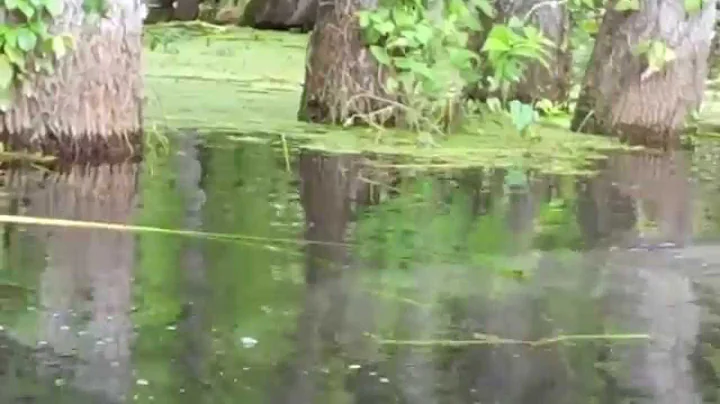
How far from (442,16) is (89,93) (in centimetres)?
150

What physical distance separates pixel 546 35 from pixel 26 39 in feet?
10.9

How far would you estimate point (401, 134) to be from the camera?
5.23 metres

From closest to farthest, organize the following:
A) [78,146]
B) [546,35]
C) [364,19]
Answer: [78,146] → [364,19] → [546,35]

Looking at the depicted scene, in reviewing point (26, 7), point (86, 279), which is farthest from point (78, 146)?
point (86, 279)

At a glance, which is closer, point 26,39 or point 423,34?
point 26,39

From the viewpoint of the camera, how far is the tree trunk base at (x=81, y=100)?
4059 mm

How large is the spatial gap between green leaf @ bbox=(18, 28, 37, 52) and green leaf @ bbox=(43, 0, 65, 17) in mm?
80

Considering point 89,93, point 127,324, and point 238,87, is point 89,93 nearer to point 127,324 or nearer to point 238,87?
point 127,324

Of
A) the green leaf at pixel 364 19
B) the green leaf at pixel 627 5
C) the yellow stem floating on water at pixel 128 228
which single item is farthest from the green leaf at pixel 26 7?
the green leaf at pixel 627 5

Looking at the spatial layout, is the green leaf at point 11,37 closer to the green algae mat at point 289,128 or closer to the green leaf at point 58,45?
the green leaf at point 58,45

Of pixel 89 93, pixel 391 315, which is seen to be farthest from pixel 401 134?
pixel 391 315

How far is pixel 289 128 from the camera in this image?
5.33m

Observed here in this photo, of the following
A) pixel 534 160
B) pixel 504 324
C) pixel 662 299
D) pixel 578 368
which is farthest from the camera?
pixel 534 160

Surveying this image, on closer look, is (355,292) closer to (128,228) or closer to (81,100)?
(128,228)
